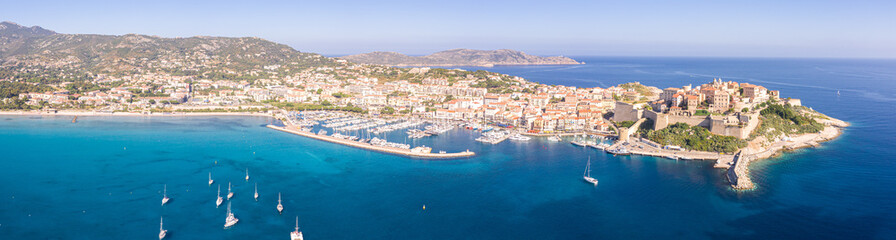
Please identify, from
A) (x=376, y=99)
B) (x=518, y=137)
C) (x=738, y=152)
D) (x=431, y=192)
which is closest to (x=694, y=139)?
(x=738, y=152)

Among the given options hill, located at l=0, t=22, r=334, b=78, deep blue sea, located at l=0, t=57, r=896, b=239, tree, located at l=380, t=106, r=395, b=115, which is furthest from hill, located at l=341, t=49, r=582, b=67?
deep blue sea, located at l=0, t=57, r=896, b=239

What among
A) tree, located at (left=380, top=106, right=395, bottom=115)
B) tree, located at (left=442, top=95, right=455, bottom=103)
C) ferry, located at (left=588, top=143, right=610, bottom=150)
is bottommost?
ferry, located at (left=588, top=143, right=610, bottom=150)

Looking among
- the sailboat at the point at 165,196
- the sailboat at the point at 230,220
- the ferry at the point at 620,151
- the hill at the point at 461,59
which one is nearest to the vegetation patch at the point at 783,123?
the ferry at the point at 620,151

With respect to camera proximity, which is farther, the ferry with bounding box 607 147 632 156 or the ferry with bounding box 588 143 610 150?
the ferry with bounding box 588 143 610 150

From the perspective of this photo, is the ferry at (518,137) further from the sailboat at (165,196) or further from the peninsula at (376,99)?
the sailboat at (165,196)

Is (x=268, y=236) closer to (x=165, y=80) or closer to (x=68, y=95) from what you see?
(x=68, y=95)

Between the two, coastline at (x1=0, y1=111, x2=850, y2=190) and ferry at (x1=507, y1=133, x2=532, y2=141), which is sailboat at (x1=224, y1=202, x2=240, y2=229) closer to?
coastline at (x1=0, y1=111, x2=850, y2=190)

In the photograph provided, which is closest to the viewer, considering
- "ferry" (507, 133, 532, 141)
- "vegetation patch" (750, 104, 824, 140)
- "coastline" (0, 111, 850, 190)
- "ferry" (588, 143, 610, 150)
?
"coastline" (0, 111, 850, 190)
